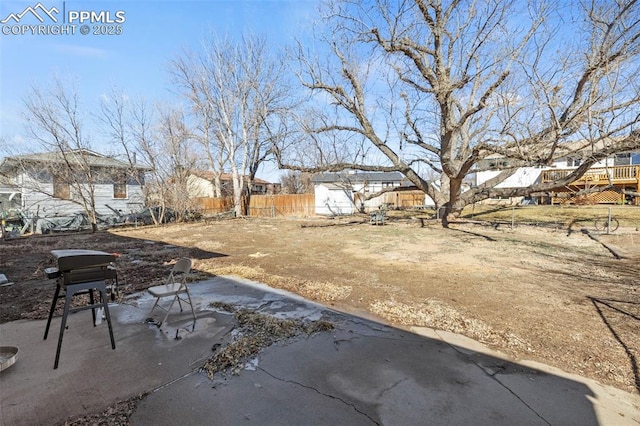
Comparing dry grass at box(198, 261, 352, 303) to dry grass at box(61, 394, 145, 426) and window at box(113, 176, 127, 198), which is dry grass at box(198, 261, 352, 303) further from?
window at box(113, 176, 127, 198)

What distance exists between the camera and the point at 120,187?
64.4 ft

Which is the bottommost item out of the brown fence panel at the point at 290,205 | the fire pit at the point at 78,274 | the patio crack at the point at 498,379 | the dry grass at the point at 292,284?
the patio crack at the point at 498,379

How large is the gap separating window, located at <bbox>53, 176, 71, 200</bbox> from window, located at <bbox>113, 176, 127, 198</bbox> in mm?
2436

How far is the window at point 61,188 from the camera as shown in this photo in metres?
15.6

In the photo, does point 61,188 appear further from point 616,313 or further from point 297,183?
point 297,183

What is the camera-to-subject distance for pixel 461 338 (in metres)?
3.44

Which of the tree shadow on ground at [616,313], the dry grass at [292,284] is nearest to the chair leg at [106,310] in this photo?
the dry grass at [292,284]

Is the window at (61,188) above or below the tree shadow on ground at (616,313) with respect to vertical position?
above

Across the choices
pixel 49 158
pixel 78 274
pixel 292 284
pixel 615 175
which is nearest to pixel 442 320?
pixel 292 284

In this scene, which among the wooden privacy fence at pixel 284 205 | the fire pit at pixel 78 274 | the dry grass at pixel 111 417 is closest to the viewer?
the dry grass at pixel 111 417

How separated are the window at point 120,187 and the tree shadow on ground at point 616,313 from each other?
72.6 ft

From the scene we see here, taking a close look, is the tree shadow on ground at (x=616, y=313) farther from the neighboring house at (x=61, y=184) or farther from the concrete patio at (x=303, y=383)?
the neighboring house at (x=61, y=184)

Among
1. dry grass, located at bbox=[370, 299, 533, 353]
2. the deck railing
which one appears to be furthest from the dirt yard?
the deck railing

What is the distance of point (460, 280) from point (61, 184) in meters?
19.5
